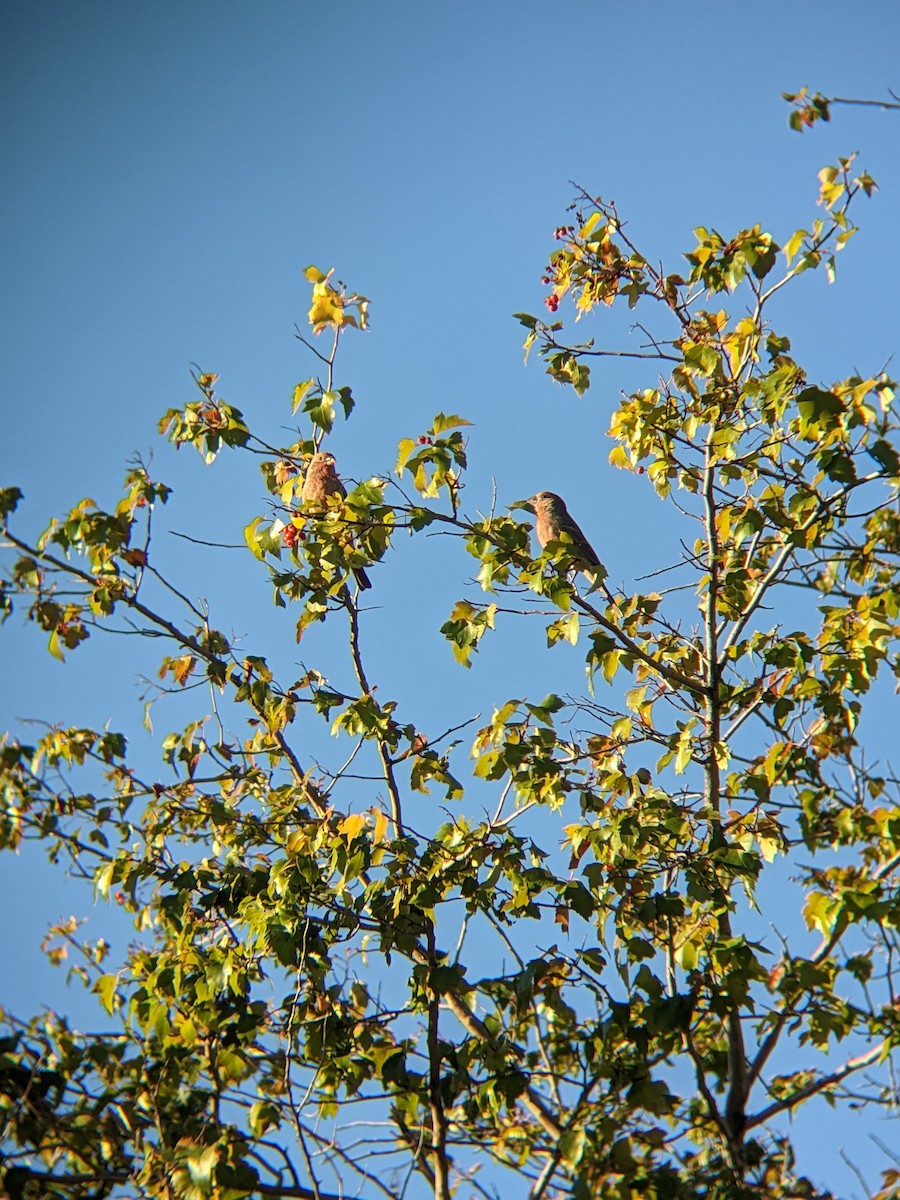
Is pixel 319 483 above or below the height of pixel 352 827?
above

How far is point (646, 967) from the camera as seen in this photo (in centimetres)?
361

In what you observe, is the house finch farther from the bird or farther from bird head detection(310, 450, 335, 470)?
the bird

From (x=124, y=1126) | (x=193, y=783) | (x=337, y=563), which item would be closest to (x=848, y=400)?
(x=337, y=563)

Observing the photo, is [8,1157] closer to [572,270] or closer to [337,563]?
[337,563]

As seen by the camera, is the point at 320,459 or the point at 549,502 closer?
the point at 320,459

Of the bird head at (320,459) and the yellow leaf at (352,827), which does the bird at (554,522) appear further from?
the yellow leaf at (352,827)

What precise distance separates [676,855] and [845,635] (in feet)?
2.94

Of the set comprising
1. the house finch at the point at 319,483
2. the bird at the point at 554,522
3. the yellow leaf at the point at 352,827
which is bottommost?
the yellow leaf at the point at 352,827

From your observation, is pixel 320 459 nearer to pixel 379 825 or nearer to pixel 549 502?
pixel 379 825

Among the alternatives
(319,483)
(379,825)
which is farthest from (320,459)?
(379,825)

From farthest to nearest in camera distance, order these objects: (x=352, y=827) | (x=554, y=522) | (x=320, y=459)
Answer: (x=554, y=522) < (x=320, y=459) < (x=352, y=827)

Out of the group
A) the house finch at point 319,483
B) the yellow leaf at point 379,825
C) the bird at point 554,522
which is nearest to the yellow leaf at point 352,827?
the yellow leaf at point 379,825

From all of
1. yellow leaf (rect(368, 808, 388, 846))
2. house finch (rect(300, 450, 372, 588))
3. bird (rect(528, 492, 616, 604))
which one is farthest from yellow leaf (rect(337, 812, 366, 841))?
bird (rect(528, 492, 616, 604))

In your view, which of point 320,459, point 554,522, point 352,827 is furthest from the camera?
point 554,522
